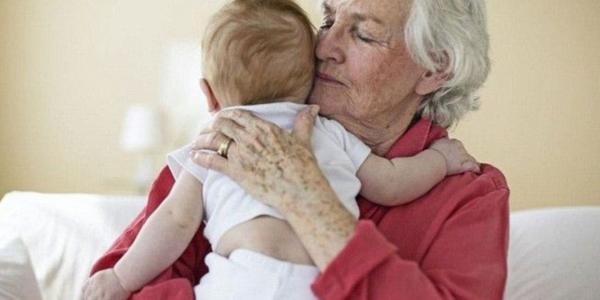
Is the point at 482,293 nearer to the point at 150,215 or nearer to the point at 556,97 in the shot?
the point at 150,215

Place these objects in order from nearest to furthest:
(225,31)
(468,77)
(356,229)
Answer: (356,229) < (225,31) < (468,77)

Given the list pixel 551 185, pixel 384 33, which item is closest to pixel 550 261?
pixel 384 33

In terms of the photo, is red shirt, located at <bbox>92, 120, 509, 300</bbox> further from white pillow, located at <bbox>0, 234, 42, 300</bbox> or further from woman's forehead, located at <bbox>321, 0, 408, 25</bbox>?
white pillow, located at <bbox>0, 234, 42, 300</bbox>

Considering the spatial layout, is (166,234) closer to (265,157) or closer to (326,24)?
(265,157)

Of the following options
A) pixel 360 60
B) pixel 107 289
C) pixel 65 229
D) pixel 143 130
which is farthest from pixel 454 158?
pixel 143 130

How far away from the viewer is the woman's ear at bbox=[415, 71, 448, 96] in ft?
4.87

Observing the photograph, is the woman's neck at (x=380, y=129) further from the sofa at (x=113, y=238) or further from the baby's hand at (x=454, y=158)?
the sofa at (x=113, y=238)

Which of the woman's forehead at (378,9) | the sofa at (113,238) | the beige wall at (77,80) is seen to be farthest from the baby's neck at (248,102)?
the beige wall at (77,80)

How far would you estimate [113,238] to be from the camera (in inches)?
99.3

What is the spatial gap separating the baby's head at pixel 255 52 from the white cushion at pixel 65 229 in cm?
130

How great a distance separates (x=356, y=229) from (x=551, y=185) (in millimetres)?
3140

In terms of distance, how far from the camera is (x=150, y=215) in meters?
1.38

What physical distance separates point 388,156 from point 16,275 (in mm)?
918

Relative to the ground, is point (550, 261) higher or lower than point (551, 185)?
higher
